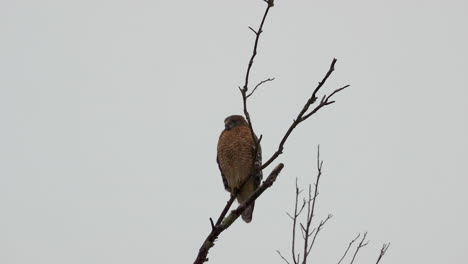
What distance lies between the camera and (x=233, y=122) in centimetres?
808

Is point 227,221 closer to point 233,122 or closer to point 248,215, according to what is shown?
point 248,215

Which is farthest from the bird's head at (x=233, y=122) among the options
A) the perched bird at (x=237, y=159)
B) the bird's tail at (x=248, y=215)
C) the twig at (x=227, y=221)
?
the twig at (x=227, y=221)

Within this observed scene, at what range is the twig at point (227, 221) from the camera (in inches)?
124

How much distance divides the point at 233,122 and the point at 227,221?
15.5 feet

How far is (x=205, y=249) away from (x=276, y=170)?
672 millimetres

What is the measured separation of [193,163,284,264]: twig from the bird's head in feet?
14.9

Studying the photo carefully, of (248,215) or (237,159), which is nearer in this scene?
(237,159)

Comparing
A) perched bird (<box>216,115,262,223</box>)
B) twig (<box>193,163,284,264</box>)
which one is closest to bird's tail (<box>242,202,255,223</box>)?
perched bird (<box>216,115,262,223</box>)

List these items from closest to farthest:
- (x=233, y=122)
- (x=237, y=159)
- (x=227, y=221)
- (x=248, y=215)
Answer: (x=227, y=221) < (x=237, y=159) < (x=248, y=215) < (x=233, y=122)

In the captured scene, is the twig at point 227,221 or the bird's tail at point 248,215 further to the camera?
the bird's tail at point 248,215

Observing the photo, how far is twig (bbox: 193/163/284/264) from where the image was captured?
10.3 ft

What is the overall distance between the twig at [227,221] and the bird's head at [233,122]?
4.54m

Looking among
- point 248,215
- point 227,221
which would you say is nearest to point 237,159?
point 248,215

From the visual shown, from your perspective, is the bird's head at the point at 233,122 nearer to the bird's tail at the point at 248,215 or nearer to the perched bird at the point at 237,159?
the perched bird at the point at 237,159
